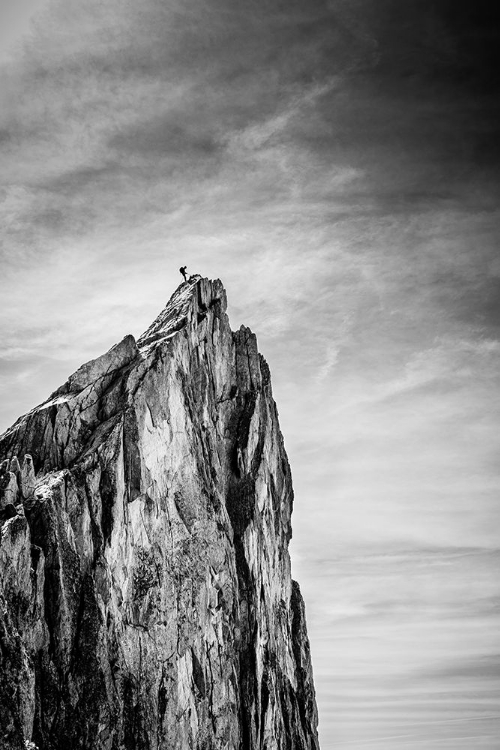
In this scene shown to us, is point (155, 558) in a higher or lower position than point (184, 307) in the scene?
lower

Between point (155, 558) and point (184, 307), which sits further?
point (184, 307)

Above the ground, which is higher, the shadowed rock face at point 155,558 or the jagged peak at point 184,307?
the jagged peak at point 184,307

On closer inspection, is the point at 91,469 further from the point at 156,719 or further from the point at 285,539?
the point at 285,539

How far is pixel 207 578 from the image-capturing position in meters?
103

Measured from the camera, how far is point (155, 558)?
9581 cm

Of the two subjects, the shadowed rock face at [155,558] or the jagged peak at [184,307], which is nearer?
the shadowed rock face at [155,558]

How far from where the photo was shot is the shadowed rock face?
8106 centimetres

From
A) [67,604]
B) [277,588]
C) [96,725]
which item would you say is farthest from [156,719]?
[277,588]

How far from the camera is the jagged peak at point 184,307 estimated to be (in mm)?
113000

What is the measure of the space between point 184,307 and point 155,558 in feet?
119

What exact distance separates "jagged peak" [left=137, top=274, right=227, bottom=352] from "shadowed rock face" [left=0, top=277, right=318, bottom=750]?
0.35 meters

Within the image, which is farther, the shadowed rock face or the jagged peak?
the jagged peak

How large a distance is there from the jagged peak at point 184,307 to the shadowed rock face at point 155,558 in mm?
355

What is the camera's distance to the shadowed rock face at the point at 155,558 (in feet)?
266
